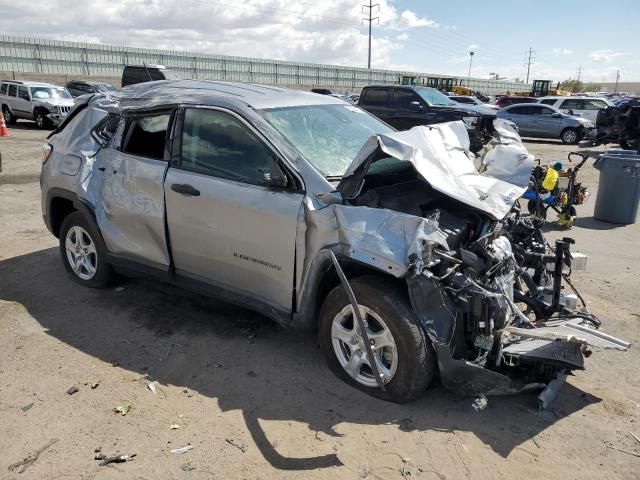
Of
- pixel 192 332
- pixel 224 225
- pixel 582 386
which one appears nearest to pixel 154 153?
pixel 224 225

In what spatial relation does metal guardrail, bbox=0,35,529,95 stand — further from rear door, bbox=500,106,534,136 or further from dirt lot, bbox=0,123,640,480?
dirt lot, bbox=0,123,640,480

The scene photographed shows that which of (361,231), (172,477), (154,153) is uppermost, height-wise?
(154,153)

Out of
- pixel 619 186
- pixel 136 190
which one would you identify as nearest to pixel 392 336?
pixel 136 190

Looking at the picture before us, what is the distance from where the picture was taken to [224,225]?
381 cm

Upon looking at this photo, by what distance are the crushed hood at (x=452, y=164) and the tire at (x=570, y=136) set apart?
18246mm

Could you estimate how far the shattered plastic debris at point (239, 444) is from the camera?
2969 millimetres

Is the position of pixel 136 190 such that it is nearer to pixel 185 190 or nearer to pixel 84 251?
pixel 185 190

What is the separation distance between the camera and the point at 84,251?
5.06 meters

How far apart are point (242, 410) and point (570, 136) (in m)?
20.9

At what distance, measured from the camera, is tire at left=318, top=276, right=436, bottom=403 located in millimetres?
3107

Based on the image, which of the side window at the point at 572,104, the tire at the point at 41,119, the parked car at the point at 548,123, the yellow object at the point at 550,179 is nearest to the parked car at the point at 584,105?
the side window at the point at 572,104

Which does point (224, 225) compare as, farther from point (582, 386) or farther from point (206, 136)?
point (582, 386)

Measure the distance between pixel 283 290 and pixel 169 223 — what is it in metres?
1.19

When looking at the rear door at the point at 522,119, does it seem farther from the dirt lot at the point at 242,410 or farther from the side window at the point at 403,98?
the dirt lot at the point at 242,410
